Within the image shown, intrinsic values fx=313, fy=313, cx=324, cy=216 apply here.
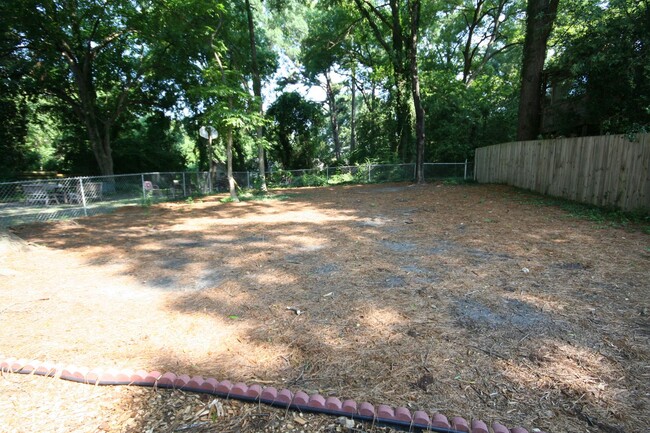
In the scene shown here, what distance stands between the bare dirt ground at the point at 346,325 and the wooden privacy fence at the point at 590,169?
5.16ft

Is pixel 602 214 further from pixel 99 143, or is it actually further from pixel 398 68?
pixel 99 143

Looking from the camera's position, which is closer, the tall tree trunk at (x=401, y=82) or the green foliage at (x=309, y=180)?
the tall tree trunk at (x=401, y=82)

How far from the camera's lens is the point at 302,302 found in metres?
3.13

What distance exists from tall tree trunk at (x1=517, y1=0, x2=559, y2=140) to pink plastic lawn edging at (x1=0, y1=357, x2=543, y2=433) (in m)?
11.8

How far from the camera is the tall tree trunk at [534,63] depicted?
381 inches

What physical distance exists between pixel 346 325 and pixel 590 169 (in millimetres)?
7452

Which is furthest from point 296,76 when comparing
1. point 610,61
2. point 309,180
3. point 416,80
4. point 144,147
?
Result: point 610,61

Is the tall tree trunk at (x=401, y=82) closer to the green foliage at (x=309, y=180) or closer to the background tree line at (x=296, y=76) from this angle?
the background tree line at (x=296, y=76)

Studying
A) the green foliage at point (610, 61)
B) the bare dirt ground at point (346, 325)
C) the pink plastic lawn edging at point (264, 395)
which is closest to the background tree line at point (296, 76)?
the green foliage at point (610, 61)

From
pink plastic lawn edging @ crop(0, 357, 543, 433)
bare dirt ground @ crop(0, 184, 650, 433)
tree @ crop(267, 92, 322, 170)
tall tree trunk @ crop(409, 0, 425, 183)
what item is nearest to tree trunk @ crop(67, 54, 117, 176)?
tree @ crop(267, 92, 322, 170)

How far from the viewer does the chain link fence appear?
318 inches

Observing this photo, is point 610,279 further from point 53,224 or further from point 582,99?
point 53,224

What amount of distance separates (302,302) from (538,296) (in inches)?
90.1

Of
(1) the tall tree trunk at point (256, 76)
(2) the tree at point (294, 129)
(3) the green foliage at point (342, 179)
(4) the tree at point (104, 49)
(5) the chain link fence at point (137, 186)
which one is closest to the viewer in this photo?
(5) the chain link fence at point (137, 186)
